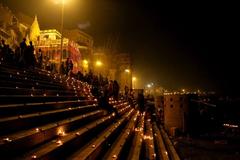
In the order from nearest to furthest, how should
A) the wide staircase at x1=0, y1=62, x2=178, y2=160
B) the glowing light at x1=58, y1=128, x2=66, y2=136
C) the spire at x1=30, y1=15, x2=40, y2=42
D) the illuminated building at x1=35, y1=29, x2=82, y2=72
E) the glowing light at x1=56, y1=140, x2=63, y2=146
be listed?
the wide staircase at x1=0, y1=62, x2=178, y2=160 < the glowing light at x1=56, y1=140, x2=63, y2=146 < the glowing light at x1=58, y1=128, x2=66, y2=136 < the illuminated building at x1=35, y1=29, x2=82, y2=72 < the spire at x1=30, y1=15, x2=40, y2=42

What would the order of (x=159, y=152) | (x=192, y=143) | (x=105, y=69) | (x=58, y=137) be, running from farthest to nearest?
(x=105, y=69)
(x=192, y=143)
(x=159, y=152)
(x=58, y=137)

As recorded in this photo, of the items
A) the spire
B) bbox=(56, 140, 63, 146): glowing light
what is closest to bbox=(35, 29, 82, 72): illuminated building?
the spire

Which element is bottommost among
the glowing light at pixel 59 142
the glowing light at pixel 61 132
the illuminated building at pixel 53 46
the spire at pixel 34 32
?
the glowing light at pixel 59 142

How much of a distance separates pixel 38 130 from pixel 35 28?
4212cm

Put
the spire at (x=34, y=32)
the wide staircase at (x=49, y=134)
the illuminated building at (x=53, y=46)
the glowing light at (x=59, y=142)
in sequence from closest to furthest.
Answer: the wide staircase at (x=49, y=134), the glowing light at (x=59, y=142), the illuminated building at (x=53, y=46), the spire at (x=34, y=32)

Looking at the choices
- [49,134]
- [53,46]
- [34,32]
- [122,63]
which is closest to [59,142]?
[49,134]

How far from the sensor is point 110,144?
7309 mm

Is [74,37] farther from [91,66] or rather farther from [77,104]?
[77,104]

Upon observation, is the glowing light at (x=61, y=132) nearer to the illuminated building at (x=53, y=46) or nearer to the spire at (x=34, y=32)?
the illuminated building at (x=53, y=46)

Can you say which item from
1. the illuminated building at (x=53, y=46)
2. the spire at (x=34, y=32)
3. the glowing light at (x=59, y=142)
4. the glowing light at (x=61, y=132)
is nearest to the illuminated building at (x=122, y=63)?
the illuminated building at (x=53, y=46)

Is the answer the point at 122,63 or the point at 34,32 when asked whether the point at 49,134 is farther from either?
the point at 122,63

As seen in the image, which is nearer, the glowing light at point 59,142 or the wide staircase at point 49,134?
the wide staircase at point 49,134

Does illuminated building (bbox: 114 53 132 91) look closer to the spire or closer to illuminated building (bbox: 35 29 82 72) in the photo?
illuminated building (bbox: 35 29 82 72)

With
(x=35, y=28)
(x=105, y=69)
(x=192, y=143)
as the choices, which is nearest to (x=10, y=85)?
(x=192, y=143)
